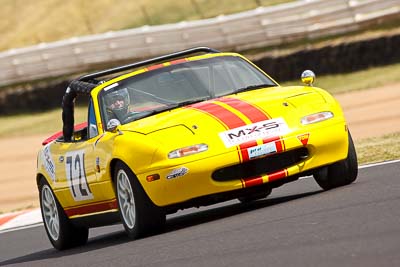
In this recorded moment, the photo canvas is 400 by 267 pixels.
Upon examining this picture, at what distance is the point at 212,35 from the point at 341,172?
1632 cm

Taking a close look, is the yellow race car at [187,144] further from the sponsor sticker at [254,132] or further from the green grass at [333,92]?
A: the green grass at [333,92]

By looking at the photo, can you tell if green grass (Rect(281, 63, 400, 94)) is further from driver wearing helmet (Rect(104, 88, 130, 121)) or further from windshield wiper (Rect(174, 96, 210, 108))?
driver wearing helmet (Rect(104, 88, 130, 121))

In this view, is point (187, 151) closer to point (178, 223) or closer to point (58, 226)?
point (178, 223)

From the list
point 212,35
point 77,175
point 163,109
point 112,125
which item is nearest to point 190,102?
point 163,109

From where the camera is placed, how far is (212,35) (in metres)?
25.3

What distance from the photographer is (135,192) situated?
8516 mm

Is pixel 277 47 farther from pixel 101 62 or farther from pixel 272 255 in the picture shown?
pixel 272 255

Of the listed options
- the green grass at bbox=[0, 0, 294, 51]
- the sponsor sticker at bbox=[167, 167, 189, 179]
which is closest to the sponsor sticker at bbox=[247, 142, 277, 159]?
the sponsor sticker at bbox=[167, 167, 189, 179]

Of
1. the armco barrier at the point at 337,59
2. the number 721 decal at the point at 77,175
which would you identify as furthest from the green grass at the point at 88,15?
the number 721 decal at the point at 77,175

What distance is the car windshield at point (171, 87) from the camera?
947 centimetres

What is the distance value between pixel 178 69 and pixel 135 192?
5.24ft

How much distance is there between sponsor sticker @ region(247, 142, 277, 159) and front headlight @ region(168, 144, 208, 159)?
0.33 metres

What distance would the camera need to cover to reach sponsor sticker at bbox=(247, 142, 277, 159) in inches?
332

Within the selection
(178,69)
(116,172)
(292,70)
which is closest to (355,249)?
(116,172)
